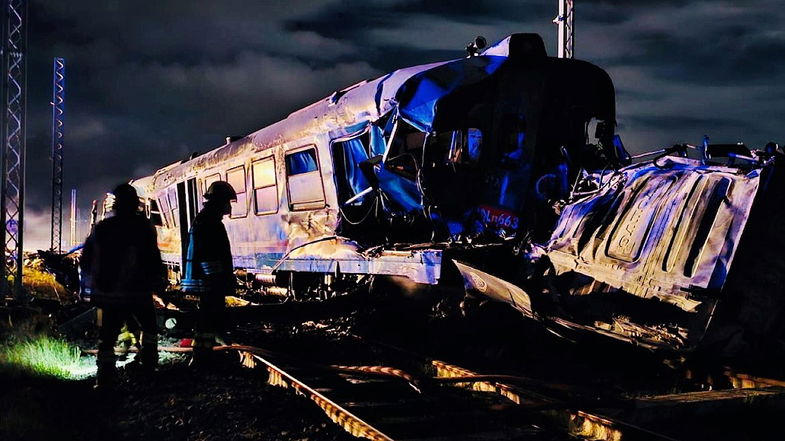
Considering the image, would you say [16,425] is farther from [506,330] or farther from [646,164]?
[646,164]

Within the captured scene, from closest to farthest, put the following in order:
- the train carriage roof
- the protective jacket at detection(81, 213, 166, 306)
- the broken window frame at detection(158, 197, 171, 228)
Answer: the protective jacket at detection(81, 213, 166, 306) < the train carriage roof < the broken window frame at detection(158, 197, 171, 228)

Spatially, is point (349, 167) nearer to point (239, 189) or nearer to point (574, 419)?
point (239, 189)

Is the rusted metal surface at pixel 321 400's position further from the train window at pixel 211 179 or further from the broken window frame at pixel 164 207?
the broken window frame at pixel 164 207

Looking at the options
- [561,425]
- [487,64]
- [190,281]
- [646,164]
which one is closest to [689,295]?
[561,425]

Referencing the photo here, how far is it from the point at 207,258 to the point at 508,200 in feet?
11.1

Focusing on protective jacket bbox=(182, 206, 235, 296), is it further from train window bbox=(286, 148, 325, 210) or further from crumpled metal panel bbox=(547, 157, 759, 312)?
crumpled metal panel bbox=(547, 157, 759, 312)

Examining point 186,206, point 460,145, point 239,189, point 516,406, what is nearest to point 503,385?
point 516,406

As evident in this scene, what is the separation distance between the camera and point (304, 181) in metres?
9.90

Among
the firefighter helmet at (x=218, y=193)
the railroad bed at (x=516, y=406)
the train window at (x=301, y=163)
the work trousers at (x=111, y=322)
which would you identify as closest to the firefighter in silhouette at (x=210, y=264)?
the firefighter helmet at (x=218, y=193)

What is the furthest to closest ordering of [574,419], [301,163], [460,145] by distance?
[301,163], [460,145], [574,419]

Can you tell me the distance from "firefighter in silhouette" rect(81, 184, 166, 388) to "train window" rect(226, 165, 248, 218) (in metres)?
5.74

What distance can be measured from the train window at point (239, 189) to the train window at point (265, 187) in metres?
0.53

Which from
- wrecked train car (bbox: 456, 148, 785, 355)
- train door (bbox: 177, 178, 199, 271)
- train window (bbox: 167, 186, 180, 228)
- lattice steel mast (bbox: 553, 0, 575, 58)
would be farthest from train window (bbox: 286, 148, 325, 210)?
train window (bbox: 167, 186, 180, 228)

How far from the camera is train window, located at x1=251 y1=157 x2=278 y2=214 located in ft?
35.6
